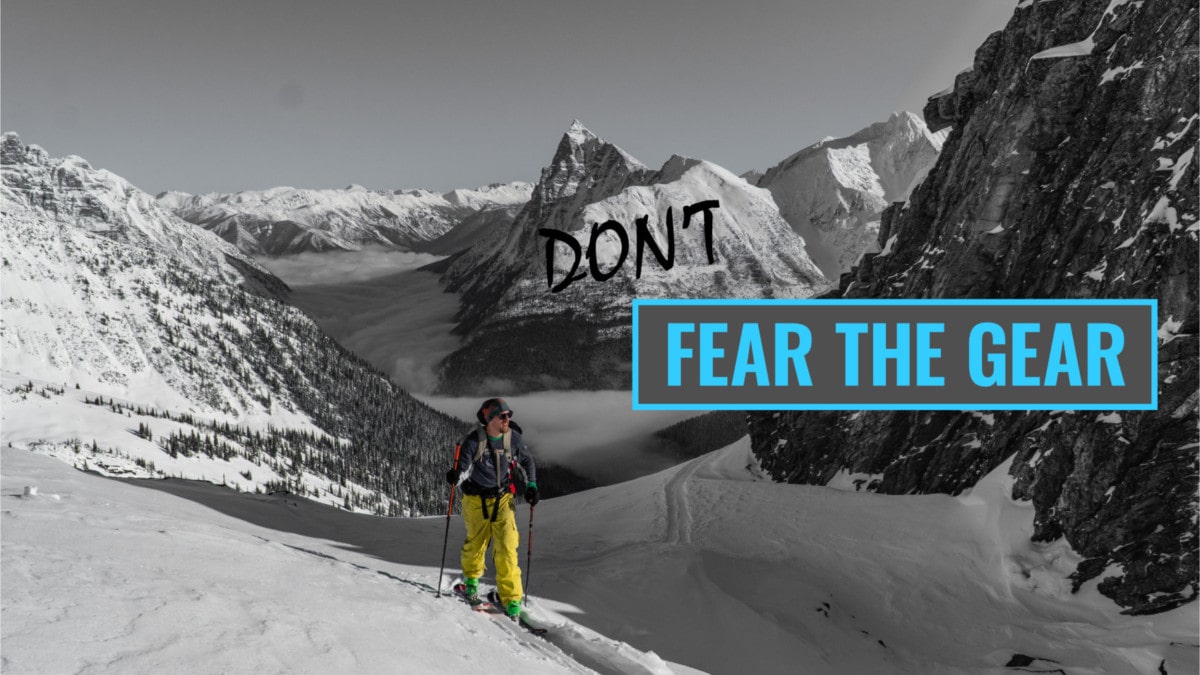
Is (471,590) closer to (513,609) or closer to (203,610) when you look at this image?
(513,609)

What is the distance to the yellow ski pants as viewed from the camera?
14.3m

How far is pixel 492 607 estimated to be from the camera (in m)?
14.1

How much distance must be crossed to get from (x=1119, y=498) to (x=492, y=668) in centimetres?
3067

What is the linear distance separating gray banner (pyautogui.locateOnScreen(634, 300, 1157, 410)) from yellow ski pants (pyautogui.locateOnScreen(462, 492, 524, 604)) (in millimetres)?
24820

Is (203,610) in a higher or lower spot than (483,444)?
lower

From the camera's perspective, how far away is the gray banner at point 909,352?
3123 cm

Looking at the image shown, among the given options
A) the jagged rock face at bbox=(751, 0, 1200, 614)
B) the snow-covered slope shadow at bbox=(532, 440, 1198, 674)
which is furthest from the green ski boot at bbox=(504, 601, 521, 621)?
the jagged rock face at bbox=(751, 0, 1200, 614)

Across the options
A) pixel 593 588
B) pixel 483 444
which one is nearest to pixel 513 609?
pixel 483 444

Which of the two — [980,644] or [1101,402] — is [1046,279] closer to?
[1101,402]

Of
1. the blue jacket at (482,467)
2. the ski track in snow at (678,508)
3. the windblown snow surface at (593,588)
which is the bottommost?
the ski track in snow at (678,508)

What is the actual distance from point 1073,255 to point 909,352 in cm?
974

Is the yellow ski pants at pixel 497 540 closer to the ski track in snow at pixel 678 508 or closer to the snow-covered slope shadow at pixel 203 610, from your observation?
the snow-covered slope shadow at pixel 203 610

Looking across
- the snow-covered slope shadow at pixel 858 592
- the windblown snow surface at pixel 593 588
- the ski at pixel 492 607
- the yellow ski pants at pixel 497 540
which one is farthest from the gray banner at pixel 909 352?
the yellow ski pants at pixel 497 540

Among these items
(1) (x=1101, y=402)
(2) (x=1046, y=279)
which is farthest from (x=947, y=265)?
(1) (x=1101, y=402)
